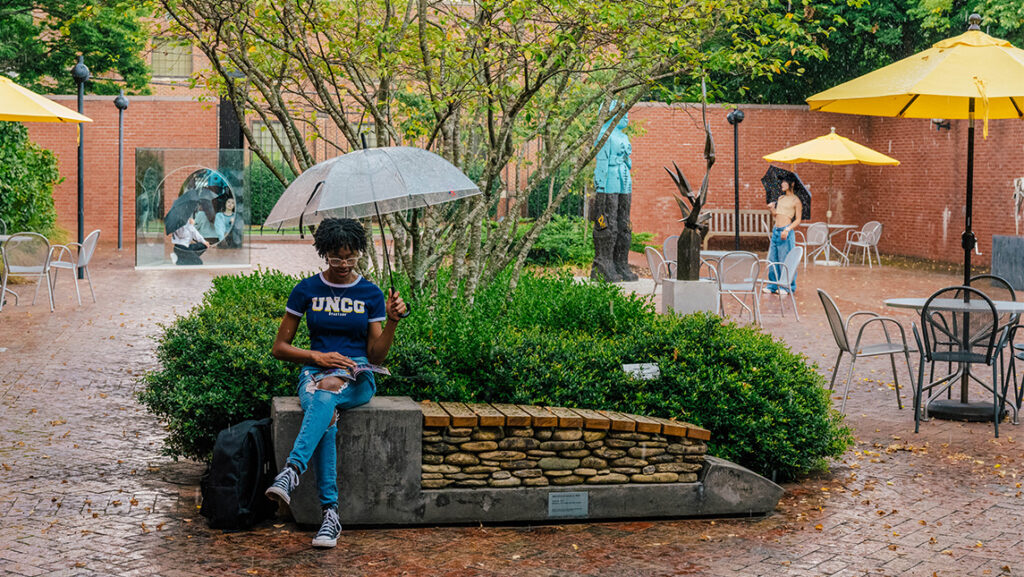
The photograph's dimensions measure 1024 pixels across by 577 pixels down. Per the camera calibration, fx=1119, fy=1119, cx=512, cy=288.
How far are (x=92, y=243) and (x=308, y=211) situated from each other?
9.49 metres

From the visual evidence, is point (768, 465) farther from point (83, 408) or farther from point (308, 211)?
point (83, 408)

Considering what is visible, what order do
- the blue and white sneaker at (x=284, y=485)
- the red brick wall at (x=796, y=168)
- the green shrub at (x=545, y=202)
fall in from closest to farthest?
the blue and white sneaker at (x=284, y=485) < the red brick wall at (x=796, y=168) < the green shrub at (x=545, y=202)

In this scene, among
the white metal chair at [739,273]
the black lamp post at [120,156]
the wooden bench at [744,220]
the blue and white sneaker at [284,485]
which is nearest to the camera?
the blue and white sneaker at [284,485]

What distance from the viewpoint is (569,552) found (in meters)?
4.97

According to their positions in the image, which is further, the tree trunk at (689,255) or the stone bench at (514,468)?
the tree trunk at (689,255)

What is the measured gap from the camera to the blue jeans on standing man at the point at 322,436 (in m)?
4.93

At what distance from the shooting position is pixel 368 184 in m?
5.32

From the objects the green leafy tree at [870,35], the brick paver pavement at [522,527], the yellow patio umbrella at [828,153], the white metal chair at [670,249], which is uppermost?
the green leafy tree at [870,35]

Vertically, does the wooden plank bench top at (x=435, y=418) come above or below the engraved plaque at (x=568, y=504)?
above

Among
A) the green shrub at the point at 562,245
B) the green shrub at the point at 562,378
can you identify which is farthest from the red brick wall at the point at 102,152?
the green shrub at the point at 562,378

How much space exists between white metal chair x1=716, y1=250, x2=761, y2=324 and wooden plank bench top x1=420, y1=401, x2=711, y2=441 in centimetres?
755

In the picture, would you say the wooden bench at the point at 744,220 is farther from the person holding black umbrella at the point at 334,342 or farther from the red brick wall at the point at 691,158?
the person holding black umbrella at the point at 334,342

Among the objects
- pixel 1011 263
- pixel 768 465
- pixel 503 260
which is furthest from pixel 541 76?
pixel 1011 263

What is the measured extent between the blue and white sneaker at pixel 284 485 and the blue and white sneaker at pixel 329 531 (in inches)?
7.3
